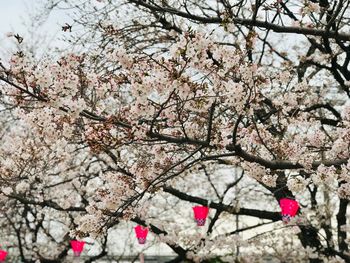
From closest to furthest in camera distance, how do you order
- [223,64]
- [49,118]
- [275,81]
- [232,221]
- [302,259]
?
[49,118] → [223,64] → [275,81] → [302,259] → [232,221]

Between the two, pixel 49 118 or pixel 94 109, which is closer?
pixel 49 118

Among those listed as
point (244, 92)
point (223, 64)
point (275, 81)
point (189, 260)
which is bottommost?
point (189, 260)

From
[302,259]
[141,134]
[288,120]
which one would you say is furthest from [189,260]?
[141,134]

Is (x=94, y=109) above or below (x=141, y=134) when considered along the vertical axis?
above

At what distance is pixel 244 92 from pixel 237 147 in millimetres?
504

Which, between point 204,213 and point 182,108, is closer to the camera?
point 182,108

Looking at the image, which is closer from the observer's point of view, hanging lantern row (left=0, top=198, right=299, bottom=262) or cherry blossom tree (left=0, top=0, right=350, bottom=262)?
cherry blossom tree (left=0, top=0, right=350, bottom=262)

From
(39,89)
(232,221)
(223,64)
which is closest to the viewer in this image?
(39,89)

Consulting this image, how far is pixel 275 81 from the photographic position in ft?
20.2

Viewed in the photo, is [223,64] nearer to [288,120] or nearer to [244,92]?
[244,92]

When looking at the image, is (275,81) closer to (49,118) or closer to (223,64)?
(223,64)

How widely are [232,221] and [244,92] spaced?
10.4 metres

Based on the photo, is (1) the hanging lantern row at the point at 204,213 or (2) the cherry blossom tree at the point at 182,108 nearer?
(2) the cherry blossom tree at the point at 182,108

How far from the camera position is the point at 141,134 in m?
3.86
